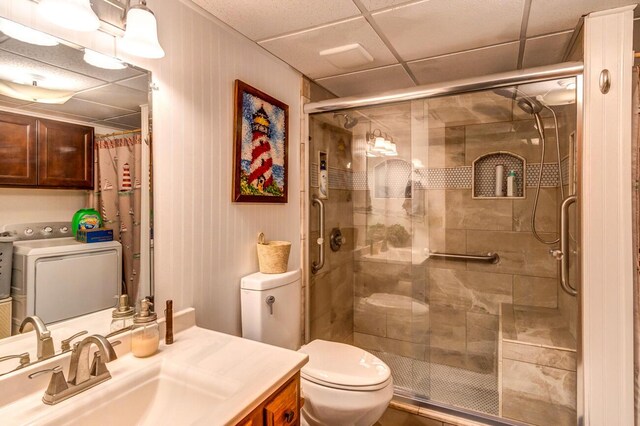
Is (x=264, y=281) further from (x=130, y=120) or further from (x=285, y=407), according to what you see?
(x=130, y=120)

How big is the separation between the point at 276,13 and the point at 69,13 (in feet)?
2.89

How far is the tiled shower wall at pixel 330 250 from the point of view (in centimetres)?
243

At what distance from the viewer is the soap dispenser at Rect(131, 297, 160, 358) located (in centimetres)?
115

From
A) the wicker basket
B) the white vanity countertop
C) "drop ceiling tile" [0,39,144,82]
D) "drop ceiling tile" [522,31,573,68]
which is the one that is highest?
"drop ceiling tile" [522,31,573,68]

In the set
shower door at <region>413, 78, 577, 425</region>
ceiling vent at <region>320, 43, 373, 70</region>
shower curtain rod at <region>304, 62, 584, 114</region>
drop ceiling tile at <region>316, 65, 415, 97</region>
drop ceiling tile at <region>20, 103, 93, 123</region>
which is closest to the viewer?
drop ceiling tile at <region>20, 103, 93, 123</region>

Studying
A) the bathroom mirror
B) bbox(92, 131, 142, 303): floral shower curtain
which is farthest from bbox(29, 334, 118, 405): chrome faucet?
bbox(92, 131, 142, 303): floral shower curtain

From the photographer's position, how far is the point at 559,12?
1.52 metres

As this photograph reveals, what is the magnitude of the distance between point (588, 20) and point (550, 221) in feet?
4.29

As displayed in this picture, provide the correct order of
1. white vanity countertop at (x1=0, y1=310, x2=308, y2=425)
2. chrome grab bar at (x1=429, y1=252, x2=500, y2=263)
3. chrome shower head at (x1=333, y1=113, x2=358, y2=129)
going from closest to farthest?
white vanity countertop at (x1=0, y1=310, x2=308, y2=425) < chrome shower head at (x1=333, y1=113, x2=358, y2=129) < chrome grab bar at (x1=429, y1=252, x2=500, y2=263)

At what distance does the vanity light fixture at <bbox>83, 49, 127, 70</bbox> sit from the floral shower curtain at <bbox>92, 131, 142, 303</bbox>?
23 centimetres

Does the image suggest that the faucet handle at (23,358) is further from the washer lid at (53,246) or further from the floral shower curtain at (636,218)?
the floral shower curtain at (636,218)

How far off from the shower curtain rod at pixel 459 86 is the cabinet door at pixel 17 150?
5.30 feet

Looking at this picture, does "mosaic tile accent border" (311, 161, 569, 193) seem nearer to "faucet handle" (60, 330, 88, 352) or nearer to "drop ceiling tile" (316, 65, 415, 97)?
"drop ceiling tile" (316, 65, 415, 97)

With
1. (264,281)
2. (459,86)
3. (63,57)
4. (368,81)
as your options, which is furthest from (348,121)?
(63,57)
